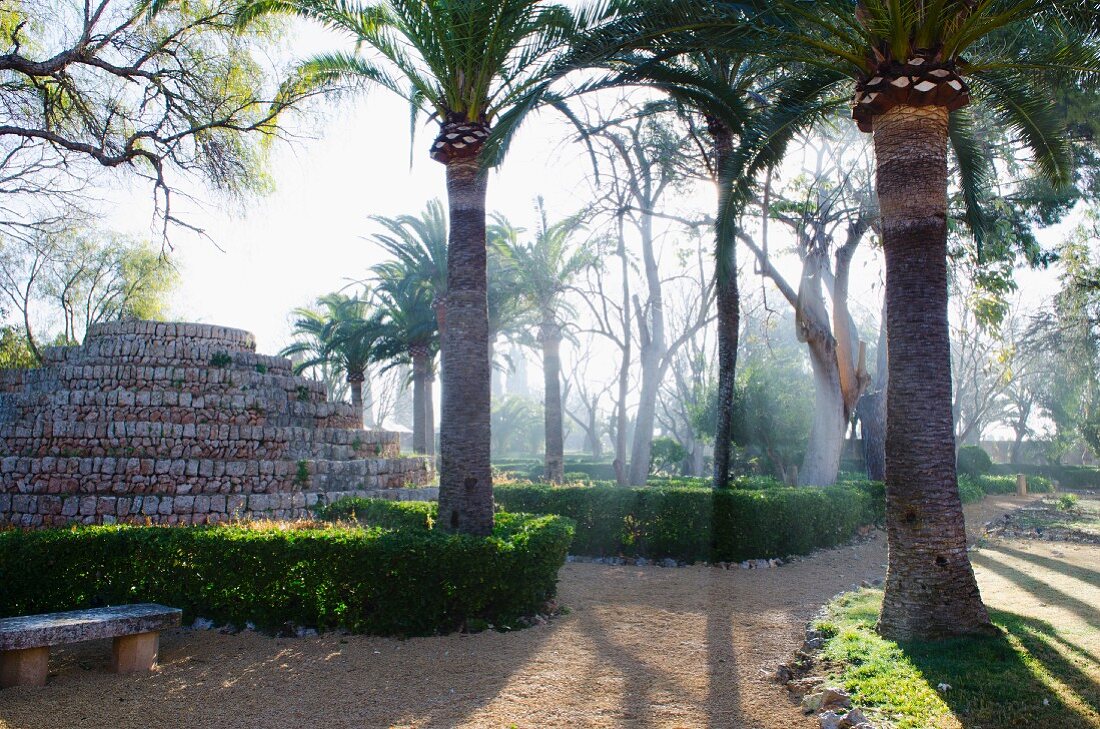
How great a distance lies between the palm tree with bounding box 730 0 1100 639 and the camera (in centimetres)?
544

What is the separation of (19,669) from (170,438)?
27.8 feet

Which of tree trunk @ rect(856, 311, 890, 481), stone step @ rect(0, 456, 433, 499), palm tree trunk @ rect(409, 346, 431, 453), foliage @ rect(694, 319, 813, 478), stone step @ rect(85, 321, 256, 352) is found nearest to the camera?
stone step @ rect(0, 456, 433, 499)

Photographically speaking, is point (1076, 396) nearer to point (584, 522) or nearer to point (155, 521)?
point (584, 522)

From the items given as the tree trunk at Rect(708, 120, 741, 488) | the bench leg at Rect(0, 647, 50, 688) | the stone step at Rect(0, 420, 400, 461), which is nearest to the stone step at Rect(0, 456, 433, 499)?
the stone step at Rect(0, 420, 400, 461)

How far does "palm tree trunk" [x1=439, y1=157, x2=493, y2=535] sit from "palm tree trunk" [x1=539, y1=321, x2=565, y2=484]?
1233 centimetres

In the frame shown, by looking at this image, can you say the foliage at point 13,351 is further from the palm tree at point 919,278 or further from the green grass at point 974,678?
the green grass at point 974,678

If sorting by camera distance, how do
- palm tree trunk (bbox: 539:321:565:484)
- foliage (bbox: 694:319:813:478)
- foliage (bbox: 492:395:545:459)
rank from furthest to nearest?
1. foliage (bbox: 492:395:545:459)
2. foliage (bbox: 694:319:813:478)
3. palm tree trunk (bbox: 539:321:565:484)

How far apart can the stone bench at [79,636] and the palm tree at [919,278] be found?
5.74m

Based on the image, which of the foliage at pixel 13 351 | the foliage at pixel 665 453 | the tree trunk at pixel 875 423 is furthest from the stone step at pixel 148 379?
the foliage at pixel 665 453

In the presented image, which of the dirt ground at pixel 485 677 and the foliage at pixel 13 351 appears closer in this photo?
the dirt ground at pixel 485 677

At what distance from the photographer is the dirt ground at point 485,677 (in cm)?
467

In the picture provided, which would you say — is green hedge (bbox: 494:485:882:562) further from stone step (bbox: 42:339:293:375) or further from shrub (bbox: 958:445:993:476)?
shrub (bbox: 958:445:993:476)

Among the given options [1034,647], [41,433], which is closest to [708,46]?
[1034,647]

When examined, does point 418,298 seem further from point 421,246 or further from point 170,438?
point 170,438
